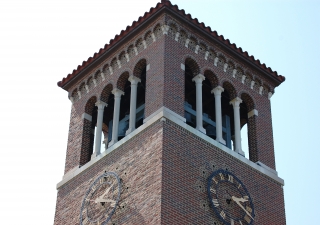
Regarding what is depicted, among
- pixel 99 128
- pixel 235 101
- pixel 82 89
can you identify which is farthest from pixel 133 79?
pixel 235 101

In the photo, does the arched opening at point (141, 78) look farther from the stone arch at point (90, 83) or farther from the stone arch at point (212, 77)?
the stone arch at point (212, 77)

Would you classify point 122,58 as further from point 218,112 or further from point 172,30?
point 218,112

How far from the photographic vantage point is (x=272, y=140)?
27859mm

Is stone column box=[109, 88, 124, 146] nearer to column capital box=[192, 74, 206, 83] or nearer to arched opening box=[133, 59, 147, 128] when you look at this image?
arched opening box=[133, 59, 147, 128]

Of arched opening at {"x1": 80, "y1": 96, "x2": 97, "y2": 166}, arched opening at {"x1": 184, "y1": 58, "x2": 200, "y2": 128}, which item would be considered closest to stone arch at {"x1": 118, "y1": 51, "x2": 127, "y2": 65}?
arched opening at {"x1": 80, "y1": 96, "x2": 97, "y2": 166}

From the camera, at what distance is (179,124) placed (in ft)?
80.0

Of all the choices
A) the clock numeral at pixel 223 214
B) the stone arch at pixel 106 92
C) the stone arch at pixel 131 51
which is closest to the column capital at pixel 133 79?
the stone arch at pixel 131 51

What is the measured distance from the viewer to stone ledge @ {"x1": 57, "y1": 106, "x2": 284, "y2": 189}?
80.1 ft

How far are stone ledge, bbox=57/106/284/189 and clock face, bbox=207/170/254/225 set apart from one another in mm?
995

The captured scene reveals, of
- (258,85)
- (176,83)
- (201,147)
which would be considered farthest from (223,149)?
(258,85)

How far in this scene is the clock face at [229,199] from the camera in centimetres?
2373

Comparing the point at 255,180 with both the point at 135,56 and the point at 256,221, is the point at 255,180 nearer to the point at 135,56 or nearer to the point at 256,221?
the point at 256,221

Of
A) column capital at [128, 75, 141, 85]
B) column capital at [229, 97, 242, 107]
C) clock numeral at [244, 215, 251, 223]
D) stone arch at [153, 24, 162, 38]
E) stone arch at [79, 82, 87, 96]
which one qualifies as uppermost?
stone arch at [153, 24, 162, 38]

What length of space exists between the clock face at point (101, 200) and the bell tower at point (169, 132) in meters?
0.04
